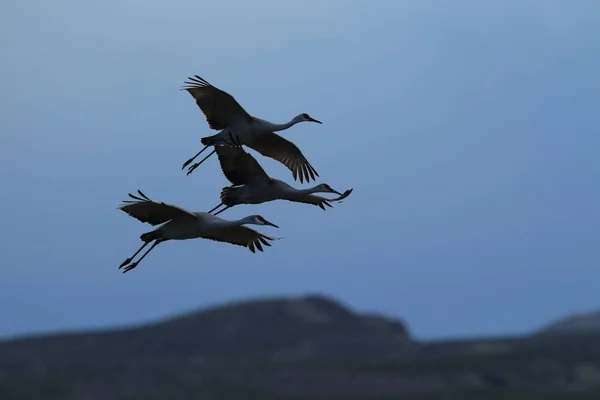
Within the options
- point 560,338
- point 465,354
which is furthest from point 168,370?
point 560,338

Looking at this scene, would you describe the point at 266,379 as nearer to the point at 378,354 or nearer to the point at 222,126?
the point at 378,354

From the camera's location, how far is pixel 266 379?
139m

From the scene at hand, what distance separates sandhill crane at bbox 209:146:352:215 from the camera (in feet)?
85.4

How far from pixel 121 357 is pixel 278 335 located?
20.0m

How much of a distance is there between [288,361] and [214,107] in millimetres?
123803

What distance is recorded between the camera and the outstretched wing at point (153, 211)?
23859 millimetres

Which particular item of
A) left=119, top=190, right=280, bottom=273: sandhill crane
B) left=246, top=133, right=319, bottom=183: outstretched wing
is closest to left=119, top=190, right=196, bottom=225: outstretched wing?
left=119, top=190, right=280, bottom=273: sandhill crane

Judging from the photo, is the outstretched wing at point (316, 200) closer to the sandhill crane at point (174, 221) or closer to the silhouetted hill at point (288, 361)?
the sandhill crane at point (174, 221)

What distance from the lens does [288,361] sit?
5866 inches

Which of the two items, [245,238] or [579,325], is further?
[579,325]

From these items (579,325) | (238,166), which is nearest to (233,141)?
(238,166)

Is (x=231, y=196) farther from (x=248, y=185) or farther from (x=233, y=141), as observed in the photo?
(x=233, y=141)

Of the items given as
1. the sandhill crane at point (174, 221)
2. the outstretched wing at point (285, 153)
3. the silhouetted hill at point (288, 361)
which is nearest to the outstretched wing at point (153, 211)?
the sandhill crane at point (174, 221)

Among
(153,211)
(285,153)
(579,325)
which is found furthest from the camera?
(579,325)
